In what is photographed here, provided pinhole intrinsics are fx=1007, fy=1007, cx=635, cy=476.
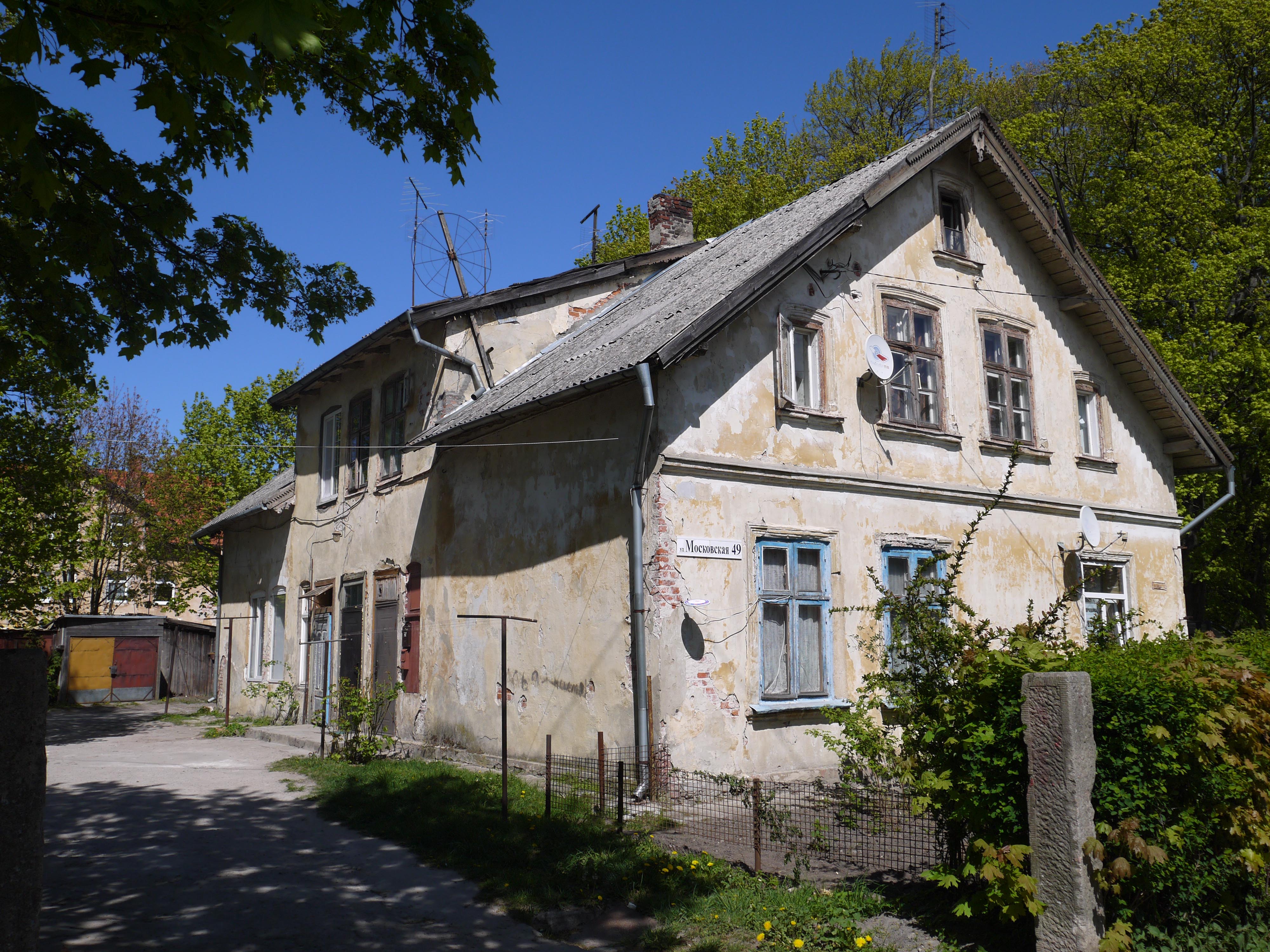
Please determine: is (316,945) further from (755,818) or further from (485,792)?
Answer: (485,792)

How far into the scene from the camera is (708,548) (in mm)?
10398

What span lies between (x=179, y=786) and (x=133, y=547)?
27858 millimetres

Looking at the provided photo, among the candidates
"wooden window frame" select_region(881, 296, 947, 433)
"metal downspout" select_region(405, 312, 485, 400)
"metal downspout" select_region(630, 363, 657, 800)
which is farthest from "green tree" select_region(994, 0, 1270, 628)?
Result: "metal downspout" select_region(630, 363, 657, 800)

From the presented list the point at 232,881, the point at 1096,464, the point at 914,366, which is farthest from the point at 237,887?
the point at 1096,464

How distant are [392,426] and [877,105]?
68.7 feet

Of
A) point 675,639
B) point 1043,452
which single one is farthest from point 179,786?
point 1043,452

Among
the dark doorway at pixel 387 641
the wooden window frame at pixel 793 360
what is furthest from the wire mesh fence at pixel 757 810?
the dark doorway at pixel 387 641

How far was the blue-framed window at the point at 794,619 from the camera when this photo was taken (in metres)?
10.7

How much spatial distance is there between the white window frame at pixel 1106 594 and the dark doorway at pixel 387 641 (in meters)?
9.79

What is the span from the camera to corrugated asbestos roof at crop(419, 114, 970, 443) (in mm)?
10586

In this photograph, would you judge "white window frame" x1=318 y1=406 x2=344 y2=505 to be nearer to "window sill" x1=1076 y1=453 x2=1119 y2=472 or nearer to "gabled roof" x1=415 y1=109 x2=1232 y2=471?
"gabled roof" x1=415 y1=109 x2=1232 y2=471

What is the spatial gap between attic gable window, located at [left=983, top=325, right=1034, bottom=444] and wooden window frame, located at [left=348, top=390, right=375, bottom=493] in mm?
9487

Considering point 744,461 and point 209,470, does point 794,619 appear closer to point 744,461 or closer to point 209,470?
point 744,461

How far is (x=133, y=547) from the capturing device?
118ft
